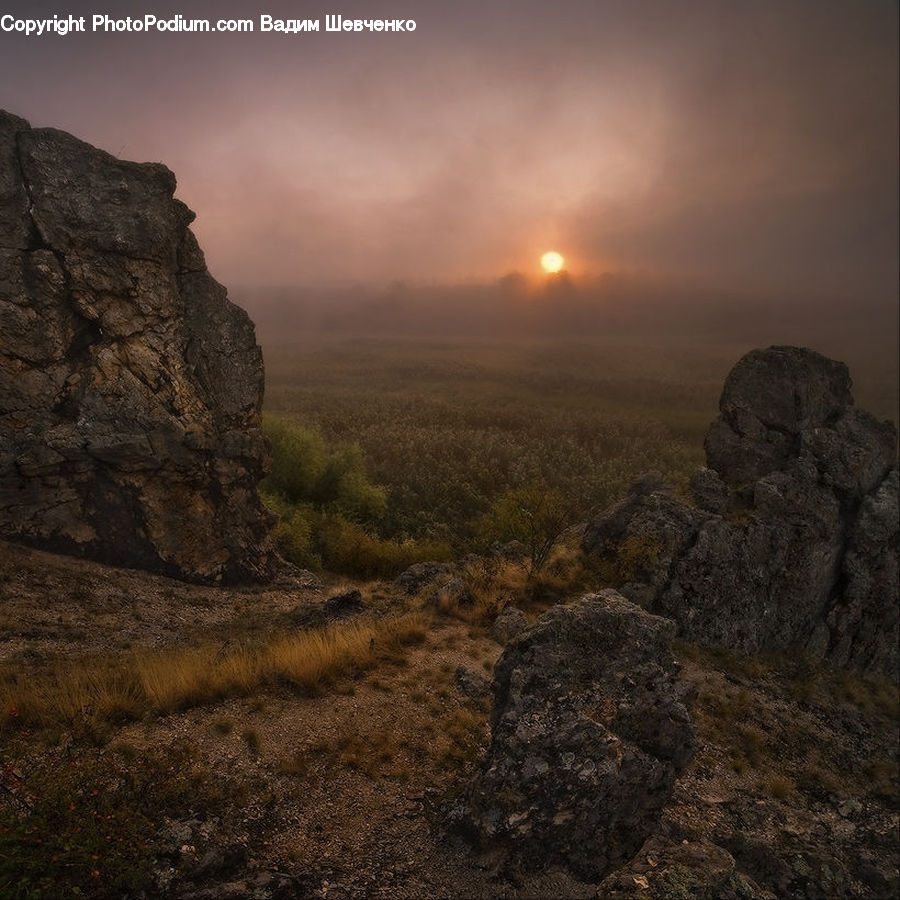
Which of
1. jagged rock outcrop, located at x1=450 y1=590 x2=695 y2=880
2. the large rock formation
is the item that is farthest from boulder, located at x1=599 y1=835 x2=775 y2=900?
the large rock formation

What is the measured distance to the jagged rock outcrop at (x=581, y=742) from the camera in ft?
28.3

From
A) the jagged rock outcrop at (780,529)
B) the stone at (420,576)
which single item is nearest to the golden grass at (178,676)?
the stone at (420,576)

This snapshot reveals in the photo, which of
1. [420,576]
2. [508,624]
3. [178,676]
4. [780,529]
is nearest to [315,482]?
[420,576]

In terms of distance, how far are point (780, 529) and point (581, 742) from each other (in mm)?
19932

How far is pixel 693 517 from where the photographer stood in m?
24.3

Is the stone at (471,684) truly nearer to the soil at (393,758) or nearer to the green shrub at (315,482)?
the soil at (393,758)

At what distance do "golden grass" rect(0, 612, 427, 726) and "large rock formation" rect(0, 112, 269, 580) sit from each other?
7.84m

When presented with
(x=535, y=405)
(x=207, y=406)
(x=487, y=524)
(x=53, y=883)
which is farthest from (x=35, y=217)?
(x=535, y=405)

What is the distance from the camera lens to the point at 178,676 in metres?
12.3

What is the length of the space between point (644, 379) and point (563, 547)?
156352 millimetres

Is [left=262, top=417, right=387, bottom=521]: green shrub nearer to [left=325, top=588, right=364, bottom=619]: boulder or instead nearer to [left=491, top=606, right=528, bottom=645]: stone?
[left=325, top=588, right=364, bottom=619]: boulder

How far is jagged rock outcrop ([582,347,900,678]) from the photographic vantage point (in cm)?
2298

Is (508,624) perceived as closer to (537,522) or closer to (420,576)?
(537,522)

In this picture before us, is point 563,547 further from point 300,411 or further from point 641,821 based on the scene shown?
point 300,411
